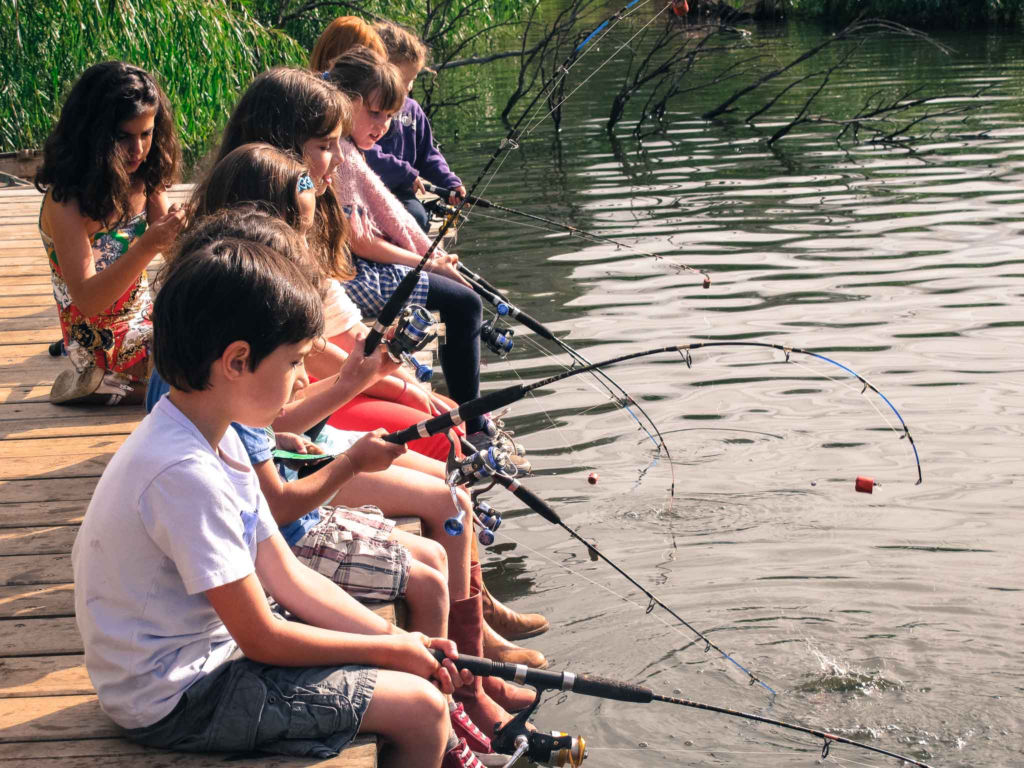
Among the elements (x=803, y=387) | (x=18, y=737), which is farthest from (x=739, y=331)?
(x=18, y=737)

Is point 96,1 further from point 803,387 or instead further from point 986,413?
point 986,413

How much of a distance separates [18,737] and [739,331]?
15.0 ft

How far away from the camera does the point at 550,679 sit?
220 cm

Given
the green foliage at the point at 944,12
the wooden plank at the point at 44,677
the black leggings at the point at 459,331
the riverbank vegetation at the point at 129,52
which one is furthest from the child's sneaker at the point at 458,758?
the green foliage at the point at 944,12

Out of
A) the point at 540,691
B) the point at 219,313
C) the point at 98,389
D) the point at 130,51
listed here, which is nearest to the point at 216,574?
the point at 219,313

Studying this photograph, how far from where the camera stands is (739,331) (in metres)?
6.19

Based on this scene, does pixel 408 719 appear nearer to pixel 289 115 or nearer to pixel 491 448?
pixel 491 448

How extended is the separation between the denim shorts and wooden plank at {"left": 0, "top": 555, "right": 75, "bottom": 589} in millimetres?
877

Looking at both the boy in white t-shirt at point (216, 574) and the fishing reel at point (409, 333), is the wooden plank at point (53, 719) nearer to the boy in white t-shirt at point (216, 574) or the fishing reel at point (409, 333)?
the boy in white t-shirt at point (216, 574)

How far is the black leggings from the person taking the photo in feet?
13.9

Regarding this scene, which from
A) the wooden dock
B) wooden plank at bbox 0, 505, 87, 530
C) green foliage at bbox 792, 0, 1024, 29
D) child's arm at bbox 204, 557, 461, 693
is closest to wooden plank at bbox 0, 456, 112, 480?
the wooden dock

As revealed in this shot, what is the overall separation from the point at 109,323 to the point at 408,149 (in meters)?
1.99

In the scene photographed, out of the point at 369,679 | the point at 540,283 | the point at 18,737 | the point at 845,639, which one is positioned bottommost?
the point at 540,283

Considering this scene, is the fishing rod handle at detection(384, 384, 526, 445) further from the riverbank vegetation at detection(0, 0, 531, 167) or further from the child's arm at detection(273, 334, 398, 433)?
the riverbank vegetation at detection(0, 0, 531, 167)
